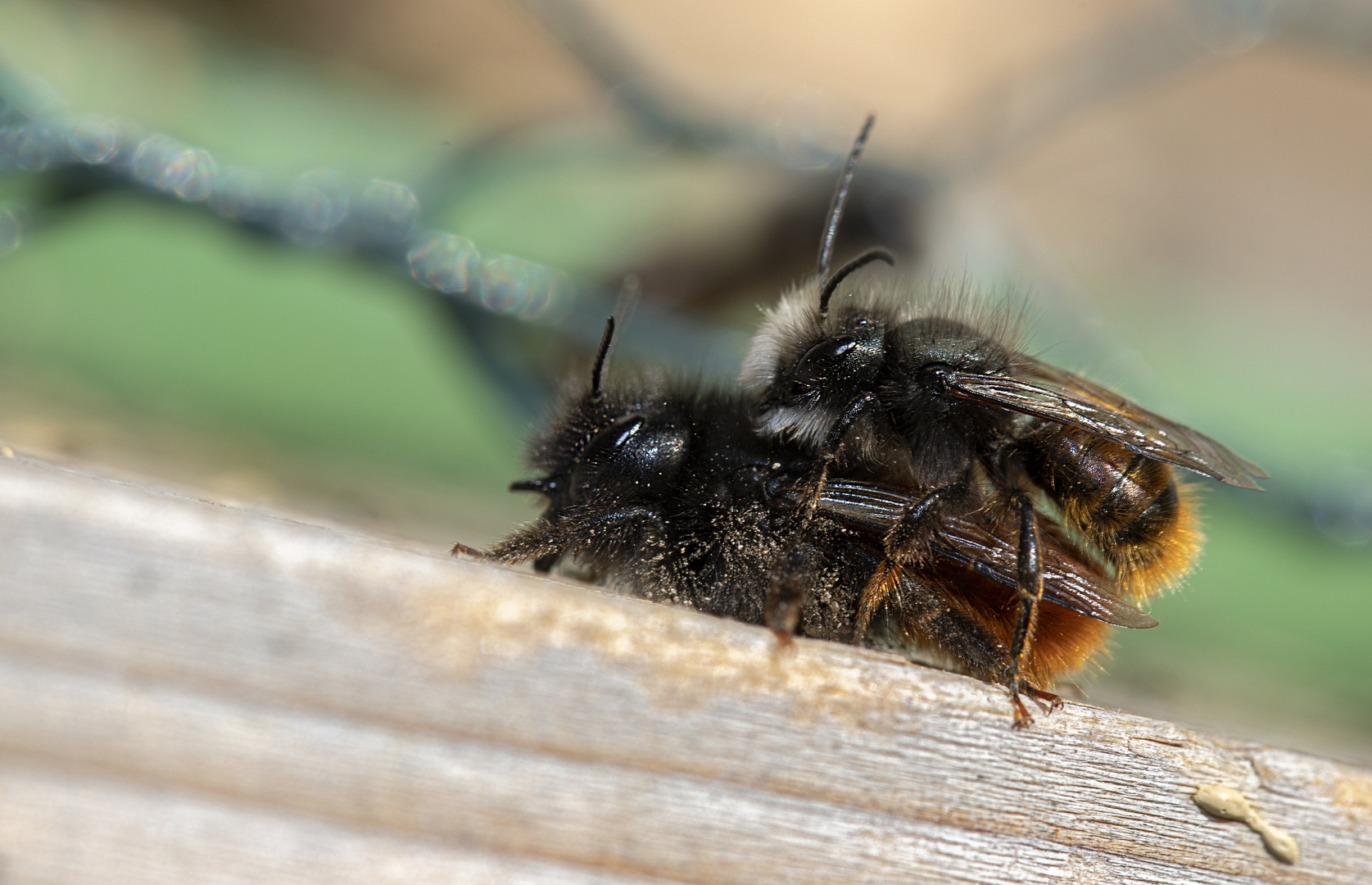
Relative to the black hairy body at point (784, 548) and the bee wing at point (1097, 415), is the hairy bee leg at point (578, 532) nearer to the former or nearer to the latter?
the black hairy body at point (784, 548)

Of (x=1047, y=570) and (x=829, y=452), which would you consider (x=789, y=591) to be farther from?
Answer: (x=1047, y=570)

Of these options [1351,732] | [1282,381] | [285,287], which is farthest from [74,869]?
[1282,381]

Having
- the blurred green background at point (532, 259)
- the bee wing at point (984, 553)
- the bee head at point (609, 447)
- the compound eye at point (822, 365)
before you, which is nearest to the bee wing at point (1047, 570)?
the bee wing at point (984, 553)

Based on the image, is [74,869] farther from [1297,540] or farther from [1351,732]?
[1297,540]

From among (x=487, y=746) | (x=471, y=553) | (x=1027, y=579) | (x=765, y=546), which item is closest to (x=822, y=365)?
(x=765, y=546)

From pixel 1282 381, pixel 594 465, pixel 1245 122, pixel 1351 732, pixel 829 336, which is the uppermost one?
pixel 1245 122

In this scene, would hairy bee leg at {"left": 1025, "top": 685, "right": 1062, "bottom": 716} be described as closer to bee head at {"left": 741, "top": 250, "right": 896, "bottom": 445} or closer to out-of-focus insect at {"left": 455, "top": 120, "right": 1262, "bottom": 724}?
out-of-focus insect at {"left": 455, "top": 120, "right": 1262, "bottom": 724}
